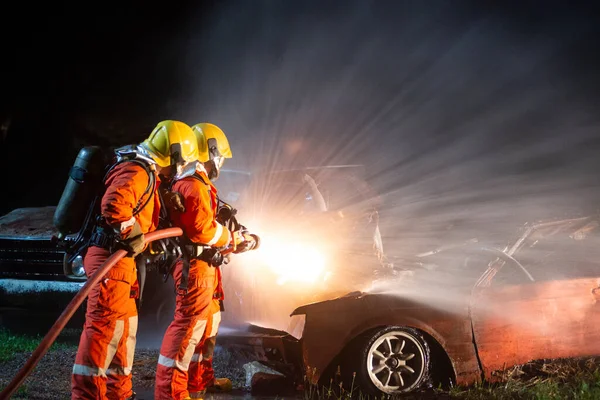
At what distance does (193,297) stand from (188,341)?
32 cm

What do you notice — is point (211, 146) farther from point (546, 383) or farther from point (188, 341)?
point (546, 383)

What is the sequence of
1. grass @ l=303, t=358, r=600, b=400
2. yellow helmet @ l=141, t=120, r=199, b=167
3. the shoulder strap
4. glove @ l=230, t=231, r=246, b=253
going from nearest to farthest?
the shoulder strap < grass @ l=303, t=358, r=600, b=400 < yellow helmet @ l=141, t=120, r=199, b=167 < glove @ l=230, t=231, r=246, b=253

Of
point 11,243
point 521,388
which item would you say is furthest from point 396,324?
point 11,243

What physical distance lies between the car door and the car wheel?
46cm

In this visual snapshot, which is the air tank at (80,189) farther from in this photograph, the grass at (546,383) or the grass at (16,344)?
Answer: the grass at (546,383)

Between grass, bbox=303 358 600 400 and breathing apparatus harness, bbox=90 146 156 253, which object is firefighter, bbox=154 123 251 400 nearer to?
breathing apparatus harness, bbox=90 146 156 253

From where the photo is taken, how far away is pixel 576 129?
1041cm

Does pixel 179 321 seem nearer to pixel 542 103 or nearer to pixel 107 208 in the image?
pixel 107 208

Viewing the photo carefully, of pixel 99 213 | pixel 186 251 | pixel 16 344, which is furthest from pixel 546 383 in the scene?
pixel 16 344

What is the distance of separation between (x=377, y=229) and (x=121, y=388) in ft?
9.59

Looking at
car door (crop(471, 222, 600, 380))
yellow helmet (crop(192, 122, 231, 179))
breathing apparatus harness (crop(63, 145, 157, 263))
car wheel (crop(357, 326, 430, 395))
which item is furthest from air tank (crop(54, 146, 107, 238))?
car door (crop(471, 222, 600, 380))

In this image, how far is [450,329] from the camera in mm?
3551

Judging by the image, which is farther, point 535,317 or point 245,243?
point 245,243

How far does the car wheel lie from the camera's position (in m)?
3.50
